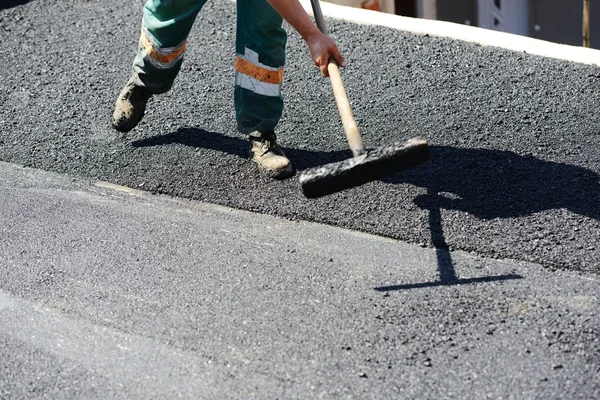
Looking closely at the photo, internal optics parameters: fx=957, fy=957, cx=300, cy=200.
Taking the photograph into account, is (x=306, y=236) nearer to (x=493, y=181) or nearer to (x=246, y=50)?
(x=493, y=181)

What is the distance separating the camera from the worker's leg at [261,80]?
3.99 m

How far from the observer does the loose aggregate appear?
3639 millimetres

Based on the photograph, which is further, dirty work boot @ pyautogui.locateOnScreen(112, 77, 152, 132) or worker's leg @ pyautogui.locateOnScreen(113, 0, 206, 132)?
dirty work boot @ pyautogui.locateOnScreen(112, 77, 152, 132)

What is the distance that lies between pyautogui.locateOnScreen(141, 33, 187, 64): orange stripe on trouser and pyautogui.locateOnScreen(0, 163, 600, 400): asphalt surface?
32.0 inches

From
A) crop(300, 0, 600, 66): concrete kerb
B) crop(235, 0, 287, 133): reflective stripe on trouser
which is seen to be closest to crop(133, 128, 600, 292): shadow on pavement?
crop(235, 0, 287, 133): reflective stripe on trouser

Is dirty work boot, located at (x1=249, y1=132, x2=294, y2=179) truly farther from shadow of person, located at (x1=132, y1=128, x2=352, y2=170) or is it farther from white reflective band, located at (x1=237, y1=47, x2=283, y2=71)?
white reflective band, located at (x1=237, y1=47, x2=283, y2=71)

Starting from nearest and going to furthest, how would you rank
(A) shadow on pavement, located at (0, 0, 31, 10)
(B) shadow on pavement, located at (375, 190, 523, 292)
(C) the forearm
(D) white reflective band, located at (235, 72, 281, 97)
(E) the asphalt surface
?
(E) the asphalt surface < (B) shadow on pavement, located at (375, 190, 523, 292) < (C) the forearm < (D) white reflective band, located at (235, 72, 281, 97) < (A) shadow on pavement, located at (0, 0, 31, 10)

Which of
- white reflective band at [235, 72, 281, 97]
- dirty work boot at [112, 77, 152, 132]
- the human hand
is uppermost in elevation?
the human hand

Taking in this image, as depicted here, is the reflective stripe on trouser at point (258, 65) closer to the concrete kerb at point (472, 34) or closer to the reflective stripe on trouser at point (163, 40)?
the reflective stripe on trouser at point (163, 40)

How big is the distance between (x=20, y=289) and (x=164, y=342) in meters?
0.67

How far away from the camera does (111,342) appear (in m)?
2.99

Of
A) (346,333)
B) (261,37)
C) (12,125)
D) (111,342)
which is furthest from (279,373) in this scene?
(12,125)

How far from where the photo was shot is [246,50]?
160 inches

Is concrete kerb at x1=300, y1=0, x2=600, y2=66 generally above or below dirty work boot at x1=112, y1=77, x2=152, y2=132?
below
